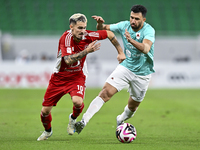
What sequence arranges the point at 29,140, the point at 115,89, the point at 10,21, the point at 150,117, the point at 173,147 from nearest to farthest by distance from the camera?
the point at 173,147
the point at 29,140
the point at 115,89
the point at 150,117
the point at 10,21

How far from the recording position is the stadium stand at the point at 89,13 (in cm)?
2416

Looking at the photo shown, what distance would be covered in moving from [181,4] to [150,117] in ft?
63.6

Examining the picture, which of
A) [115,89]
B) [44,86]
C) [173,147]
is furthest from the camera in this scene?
[44,86]

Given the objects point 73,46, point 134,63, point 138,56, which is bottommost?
point 134,63

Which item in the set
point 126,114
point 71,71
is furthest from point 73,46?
point 126,114

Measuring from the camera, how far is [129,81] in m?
6.78

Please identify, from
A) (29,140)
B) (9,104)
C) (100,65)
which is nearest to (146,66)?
(29,140)

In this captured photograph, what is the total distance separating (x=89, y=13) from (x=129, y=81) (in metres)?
19.0

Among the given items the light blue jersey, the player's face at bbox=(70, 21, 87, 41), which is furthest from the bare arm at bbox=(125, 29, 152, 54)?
the player's face at bbox=(70, 21, 87, 41)

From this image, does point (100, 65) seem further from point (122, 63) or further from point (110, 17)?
point (122, 63)

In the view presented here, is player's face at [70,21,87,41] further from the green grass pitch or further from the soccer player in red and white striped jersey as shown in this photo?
the green grass pitch

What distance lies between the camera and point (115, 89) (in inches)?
256

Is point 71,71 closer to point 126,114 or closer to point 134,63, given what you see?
point 134,63

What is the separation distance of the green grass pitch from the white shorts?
2.80 feet
